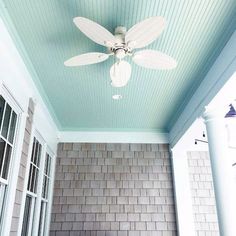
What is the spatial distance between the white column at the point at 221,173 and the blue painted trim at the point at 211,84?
243mm

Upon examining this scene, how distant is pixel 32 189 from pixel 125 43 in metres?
2.59

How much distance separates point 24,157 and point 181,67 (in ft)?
7.47

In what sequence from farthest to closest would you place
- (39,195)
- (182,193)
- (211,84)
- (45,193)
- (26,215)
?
(182,193)
(45,193)
(39,195)
(26,215)
(211,84)

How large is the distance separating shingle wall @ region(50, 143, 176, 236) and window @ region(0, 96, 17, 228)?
2293mm

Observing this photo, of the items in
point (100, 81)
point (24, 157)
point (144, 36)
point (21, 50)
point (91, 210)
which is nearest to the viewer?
point (144, 36)

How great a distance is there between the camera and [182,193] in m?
4.92

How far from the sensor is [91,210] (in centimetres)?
483

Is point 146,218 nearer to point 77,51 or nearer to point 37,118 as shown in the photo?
point 37,118

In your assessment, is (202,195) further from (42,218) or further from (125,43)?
(125,43)

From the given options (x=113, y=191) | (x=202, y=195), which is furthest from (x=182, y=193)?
(x=113, y=191)

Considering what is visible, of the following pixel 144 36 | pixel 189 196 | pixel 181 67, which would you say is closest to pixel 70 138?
pixel 189 196

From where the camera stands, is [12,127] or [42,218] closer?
[12,127]

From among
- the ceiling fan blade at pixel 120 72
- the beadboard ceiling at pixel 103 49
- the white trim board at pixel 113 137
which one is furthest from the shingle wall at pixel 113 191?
the ceiling fan blade at pixel 120 72

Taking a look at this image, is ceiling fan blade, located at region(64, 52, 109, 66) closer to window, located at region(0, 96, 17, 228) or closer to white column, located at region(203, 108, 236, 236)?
window, located at region(0, 96, 17, 228)
